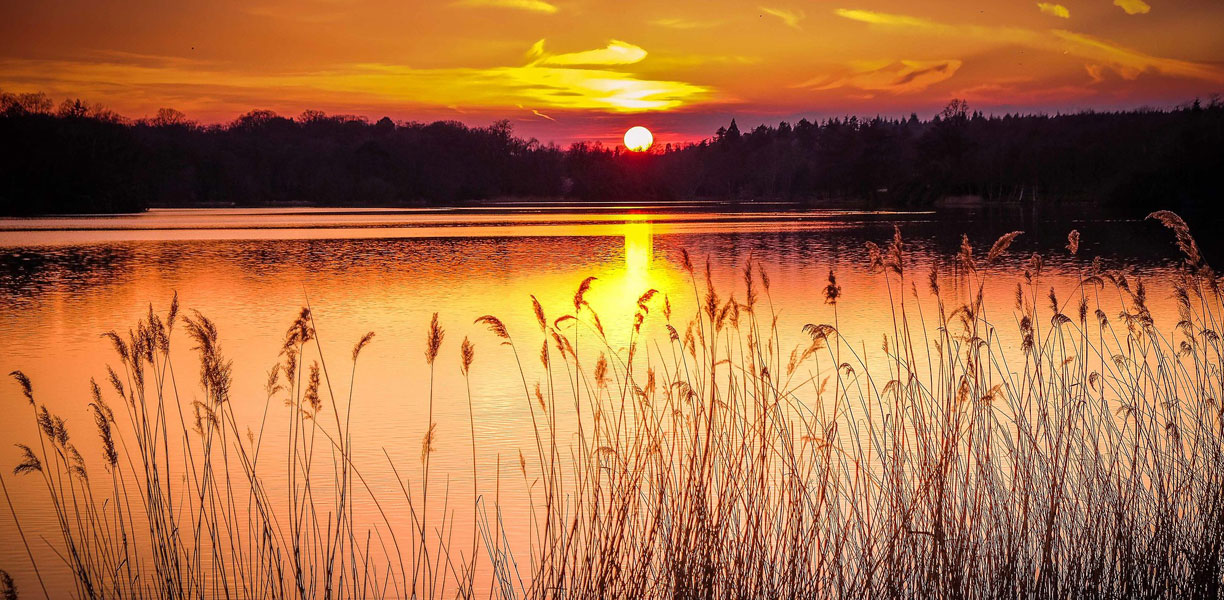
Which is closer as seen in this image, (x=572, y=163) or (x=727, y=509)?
(x=727, y=509)

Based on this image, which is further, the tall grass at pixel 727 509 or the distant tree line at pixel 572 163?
the distant tree line at pixel 572 163

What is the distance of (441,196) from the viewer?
371 ft

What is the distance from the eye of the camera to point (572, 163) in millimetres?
127062

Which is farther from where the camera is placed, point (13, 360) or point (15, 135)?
point (15, 135)

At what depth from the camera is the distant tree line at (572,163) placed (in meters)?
66.7

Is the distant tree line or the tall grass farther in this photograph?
the distant tree line

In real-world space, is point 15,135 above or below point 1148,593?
above

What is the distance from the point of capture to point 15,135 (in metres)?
67.5

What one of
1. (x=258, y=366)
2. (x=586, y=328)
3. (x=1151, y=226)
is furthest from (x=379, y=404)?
(x=1151, y=226)

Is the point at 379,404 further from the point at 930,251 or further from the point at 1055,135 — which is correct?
the point at 1055,135

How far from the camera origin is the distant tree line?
219 ft

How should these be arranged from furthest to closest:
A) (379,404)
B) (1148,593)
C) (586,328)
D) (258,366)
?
(586,328)
(258,366)
(379,404)
(1148,593)

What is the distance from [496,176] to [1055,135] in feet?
201

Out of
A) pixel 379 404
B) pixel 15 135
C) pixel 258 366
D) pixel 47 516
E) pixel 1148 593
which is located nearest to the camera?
pixel 1148 593
